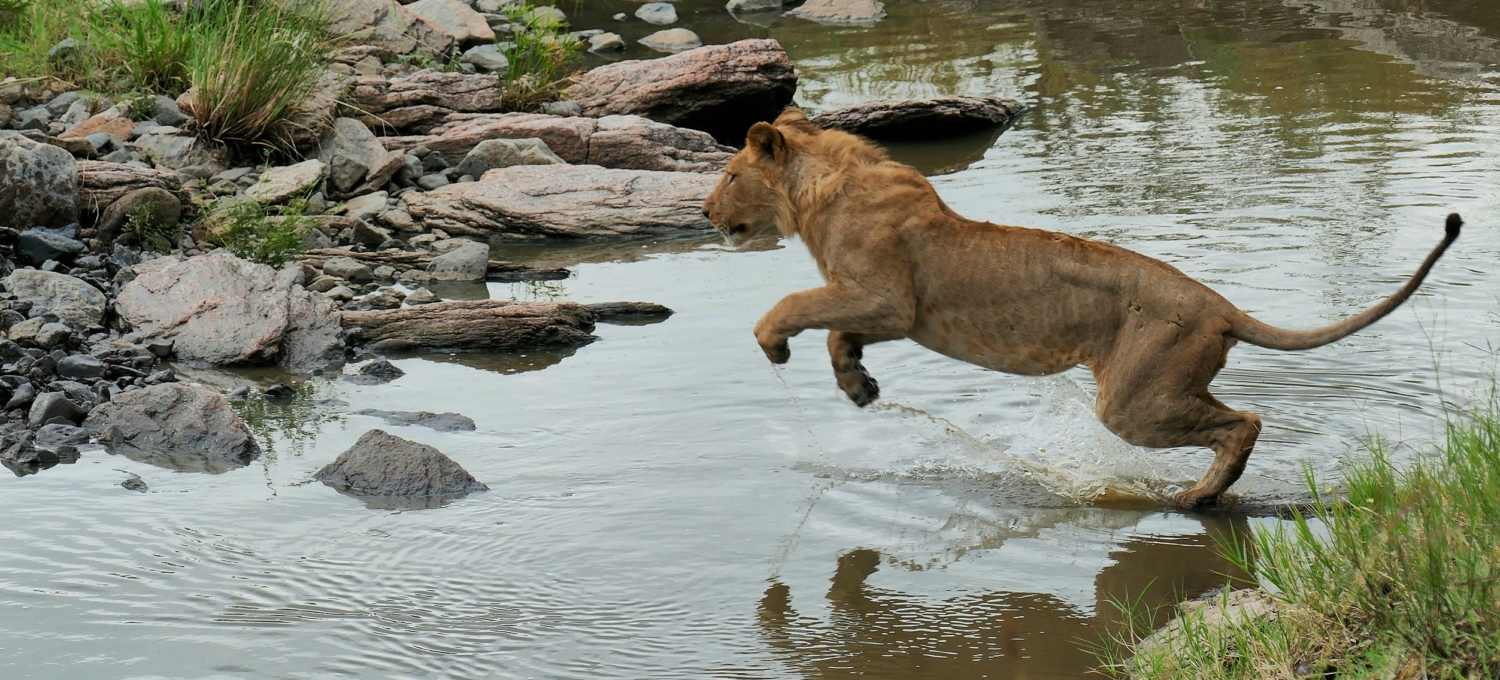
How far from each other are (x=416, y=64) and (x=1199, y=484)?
11.8m

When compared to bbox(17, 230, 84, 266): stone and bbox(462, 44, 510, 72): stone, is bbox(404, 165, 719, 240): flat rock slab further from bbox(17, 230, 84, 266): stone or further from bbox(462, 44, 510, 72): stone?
bbox(462, 44, 510, 72): stone

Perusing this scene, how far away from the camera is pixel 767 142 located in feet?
21.6

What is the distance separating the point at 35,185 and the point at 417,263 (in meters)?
2.44

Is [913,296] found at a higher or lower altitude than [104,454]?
higher

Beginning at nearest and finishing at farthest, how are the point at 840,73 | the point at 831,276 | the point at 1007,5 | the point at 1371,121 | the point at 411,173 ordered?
the point at 831,276 → the point at 411,173 → the point at 1371,121 → the point at 840,73 → the point at 1007,5

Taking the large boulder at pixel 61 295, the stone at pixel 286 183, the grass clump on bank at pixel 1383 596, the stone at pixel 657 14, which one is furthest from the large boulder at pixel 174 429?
the stone at pixel 657 14

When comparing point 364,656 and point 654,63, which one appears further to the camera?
point 654,63

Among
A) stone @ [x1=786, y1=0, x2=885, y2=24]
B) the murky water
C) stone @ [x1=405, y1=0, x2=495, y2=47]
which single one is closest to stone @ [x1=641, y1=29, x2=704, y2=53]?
stone @ [x1=786, y1=0, x2=885, y2=24]

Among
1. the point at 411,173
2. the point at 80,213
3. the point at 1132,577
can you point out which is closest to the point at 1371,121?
the point at 411,173

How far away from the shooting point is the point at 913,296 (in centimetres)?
624

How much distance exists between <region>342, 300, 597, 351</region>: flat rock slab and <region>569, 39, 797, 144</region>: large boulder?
246 inches

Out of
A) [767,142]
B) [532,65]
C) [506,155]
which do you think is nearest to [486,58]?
[532,65]

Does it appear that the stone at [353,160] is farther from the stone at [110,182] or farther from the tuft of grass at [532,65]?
the tuft of grass at [532,65]

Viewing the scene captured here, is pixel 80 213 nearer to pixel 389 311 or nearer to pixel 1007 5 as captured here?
pixel 389 311
